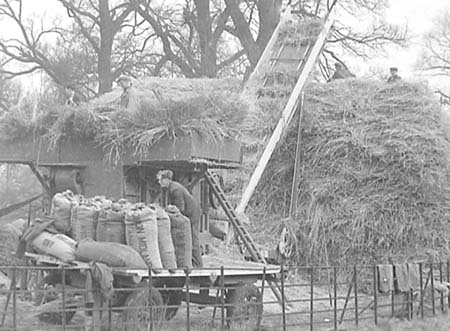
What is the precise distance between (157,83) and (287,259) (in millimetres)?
4371

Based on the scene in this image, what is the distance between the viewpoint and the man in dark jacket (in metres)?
11.8

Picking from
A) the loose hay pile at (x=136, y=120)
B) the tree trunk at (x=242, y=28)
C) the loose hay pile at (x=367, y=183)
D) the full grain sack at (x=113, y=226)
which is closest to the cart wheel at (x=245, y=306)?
the full grain sack at (x=113, y=226)

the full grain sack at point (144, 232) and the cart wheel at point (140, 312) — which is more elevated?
the full grain sack at point (144, 232)

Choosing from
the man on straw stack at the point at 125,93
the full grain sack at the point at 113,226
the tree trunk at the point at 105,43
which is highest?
the tree trunk at the point at 105,43

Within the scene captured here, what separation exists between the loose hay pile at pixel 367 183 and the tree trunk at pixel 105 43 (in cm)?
1274

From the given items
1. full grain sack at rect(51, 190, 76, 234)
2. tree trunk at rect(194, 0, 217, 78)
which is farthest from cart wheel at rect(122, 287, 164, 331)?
tree trunk at rect(194, 0, 217, 78)

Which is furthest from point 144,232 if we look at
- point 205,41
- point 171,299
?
point 205,41

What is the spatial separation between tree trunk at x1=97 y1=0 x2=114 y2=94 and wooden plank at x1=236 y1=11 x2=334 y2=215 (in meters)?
11.0

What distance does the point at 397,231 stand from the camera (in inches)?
648

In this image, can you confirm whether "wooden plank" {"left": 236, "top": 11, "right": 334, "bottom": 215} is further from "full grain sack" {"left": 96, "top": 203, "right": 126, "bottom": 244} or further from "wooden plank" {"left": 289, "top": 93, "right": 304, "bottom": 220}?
"full grain sack" {"left": 96, "top": 203, "right": 126, "bottom": 244}

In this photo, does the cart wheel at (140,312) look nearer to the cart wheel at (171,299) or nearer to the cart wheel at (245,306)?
the cart wheel at (171,299)

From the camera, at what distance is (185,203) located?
38.9ft

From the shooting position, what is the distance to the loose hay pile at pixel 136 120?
11.9m

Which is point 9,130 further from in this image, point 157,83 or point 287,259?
point 287,259
